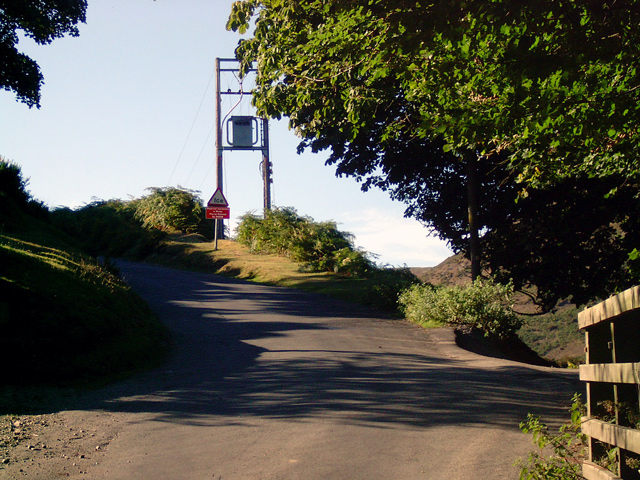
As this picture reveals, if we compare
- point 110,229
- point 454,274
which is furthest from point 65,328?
point 454,274

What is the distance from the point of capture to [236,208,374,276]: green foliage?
853 inches

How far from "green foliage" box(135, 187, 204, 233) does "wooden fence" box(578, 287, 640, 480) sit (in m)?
28.9

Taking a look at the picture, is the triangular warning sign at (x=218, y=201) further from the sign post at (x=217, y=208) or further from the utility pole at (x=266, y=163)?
the utility pole at (x=266, y=163)

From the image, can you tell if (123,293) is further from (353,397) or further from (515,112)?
(515,112)

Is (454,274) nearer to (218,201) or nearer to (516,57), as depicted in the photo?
(218,201)

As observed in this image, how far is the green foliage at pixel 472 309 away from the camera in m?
13.0

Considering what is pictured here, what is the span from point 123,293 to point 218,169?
19.5 m

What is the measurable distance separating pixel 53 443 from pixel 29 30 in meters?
9.48

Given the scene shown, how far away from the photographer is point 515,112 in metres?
6.79

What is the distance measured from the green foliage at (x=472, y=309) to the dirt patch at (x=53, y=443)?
316 inches

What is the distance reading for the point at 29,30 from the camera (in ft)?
41.2

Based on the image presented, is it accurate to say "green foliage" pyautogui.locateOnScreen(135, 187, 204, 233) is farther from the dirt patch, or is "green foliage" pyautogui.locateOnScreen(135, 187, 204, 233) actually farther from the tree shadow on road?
the dirt patch

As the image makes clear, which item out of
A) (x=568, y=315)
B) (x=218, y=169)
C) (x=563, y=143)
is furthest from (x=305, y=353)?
(x=568, y=315)

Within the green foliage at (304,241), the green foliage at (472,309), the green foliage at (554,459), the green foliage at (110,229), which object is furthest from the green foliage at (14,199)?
the green foliage at (554,459)
